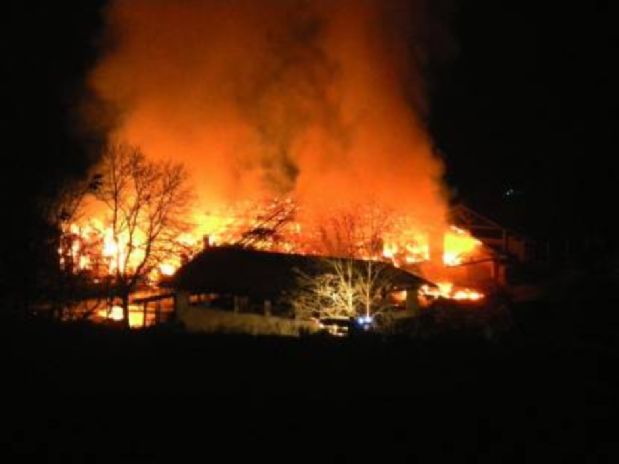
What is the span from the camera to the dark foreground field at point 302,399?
4617mm

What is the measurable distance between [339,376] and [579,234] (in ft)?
76.6

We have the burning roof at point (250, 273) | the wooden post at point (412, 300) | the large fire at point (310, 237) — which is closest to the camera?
the burning roof at point (250, 273)

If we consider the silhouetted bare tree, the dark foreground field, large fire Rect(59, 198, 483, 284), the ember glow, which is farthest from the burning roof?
the dark foreground field

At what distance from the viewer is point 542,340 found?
253 inches

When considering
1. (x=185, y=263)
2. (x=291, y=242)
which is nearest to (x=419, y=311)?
(x=185, y=263)

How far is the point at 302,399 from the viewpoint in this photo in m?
5.06

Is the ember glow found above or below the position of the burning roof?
below

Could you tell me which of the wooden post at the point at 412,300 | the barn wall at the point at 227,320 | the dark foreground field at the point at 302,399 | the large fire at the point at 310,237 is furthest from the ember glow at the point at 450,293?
the dark foreground field at the point at 302,399

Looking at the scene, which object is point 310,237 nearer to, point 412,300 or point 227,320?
point 412,300

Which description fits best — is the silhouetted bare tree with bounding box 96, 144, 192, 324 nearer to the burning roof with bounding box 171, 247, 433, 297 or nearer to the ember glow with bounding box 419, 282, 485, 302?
the burning roof with bounding box 171, 247, 433, 297

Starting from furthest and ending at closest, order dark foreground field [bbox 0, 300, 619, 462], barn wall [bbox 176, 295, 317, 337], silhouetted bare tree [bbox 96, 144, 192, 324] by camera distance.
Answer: silhouetted bare tree [bbox 96, 144, 192, 324] → barn wall [bbox 176, 295, 317, 337] → dark foreground field [bbox 0, 300, 619, 462]

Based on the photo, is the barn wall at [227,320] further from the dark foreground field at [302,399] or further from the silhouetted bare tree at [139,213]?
the dark foreground field at [302,399]

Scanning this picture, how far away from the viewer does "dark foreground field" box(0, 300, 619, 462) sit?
15.1 ft

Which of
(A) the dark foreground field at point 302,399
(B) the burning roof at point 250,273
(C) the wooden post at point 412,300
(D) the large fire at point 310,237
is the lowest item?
(A) the dark foreground field at point 302,399
